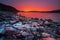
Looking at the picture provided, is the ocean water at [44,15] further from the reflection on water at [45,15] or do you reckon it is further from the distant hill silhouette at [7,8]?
the distant hill silhouette at [7,8]

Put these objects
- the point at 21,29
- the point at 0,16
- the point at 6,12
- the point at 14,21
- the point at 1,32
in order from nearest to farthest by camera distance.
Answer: the point at 1,32 < the point at 21,29 < the point at 14,21 < the point at 0,16 < the point at 6,12

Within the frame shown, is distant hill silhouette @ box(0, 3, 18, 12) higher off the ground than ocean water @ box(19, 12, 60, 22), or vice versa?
distant hill silhouette @ box(0, 3, 18, 12)

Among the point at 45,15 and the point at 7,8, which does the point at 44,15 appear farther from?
the point at 7,8

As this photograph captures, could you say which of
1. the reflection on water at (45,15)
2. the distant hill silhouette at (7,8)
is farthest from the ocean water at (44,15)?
the distant hill silhouette at (7,8)

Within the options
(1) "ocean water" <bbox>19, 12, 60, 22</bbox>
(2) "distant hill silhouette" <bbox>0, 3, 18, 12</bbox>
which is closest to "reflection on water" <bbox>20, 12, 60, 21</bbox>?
(1) "ocean water" <bbox>19, 12, 60, 22</bbox>

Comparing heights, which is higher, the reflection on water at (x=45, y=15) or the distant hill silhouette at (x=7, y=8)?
the distant hill silhouette at (x=7, y=8)

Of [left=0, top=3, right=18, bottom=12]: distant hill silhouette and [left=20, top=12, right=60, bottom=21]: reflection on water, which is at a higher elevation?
[left=0, top=3, right=18, bottom=12]: distant hill silhouette

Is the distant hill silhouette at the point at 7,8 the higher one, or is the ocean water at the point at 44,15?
the distant hill silhouette at the point at 7,8

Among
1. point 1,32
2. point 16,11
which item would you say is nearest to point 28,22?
point 16,11

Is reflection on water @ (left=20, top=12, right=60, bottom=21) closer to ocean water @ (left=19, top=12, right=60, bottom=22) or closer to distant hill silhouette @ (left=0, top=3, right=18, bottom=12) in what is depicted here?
ocean water @ (left=19, top=12, right=60, bottom=22)

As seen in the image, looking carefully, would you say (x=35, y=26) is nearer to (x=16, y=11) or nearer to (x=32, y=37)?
(x=32, y=37)

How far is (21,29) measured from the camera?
131 cm

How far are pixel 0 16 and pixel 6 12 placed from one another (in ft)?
0.44

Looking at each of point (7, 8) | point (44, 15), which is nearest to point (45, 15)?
point (44, 15)
